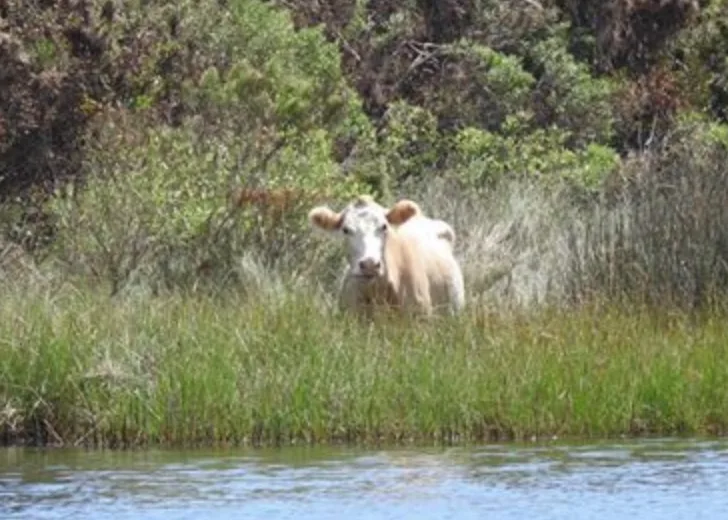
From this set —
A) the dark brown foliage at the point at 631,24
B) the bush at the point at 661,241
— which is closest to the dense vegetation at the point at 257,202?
the bush at the point at 661,241

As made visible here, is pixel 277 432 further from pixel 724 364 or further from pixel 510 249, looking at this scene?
pixel 510 249

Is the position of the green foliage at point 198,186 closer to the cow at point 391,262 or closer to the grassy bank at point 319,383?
the cow at point 391,262

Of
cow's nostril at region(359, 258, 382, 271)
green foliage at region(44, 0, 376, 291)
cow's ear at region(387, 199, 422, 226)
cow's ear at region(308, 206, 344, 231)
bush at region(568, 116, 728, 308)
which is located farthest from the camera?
green foliage at region(44, 0, 376, 291)

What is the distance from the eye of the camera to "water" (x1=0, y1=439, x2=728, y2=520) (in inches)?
525

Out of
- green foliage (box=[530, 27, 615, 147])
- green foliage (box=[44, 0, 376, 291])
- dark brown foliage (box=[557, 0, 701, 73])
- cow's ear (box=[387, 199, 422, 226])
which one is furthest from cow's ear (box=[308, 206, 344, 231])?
dark brown foliage (box=[557, 0, 701, 73])

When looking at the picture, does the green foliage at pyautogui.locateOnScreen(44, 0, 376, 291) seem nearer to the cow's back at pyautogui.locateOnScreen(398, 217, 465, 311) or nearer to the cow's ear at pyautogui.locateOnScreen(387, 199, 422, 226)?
the cow's back at pyautogui.locateOnScreen(398, 217, 465, 311)

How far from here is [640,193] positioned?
72.1ft

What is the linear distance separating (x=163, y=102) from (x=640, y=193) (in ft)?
16.5

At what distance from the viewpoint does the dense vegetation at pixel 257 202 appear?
16.6 m

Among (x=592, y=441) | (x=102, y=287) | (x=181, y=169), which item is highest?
(x=181, y=169)

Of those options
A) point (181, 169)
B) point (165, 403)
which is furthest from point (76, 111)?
point (165, 403)

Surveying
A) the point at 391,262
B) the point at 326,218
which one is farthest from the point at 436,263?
the point at 326,218

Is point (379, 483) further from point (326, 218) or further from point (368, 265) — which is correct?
point (326, 218)

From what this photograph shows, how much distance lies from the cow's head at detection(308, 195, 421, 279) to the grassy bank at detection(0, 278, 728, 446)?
1.69 m
